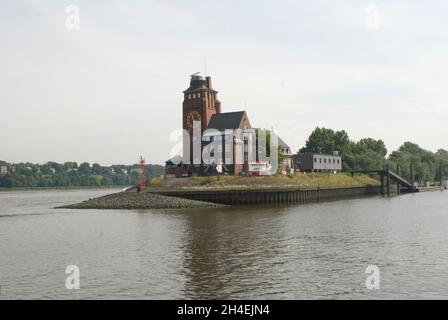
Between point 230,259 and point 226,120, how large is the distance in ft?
276

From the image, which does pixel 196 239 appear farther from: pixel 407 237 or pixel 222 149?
pixel 222 149

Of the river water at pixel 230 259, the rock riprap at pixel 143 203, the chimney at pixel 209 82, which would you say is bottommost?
the river water at pixel 230 259

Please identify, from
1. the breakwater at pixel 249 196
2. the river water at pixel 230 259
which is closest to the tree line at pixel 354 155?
the breakwater at pixel 249 196

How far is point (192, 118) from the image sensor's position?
381 feet

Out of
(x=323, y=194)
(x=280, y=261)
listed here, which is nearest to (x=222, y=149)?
(x=323, y=194)

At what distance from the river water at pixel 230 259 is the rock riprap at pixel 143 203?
25.4m

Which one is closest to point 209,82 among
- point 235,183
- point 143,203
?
point 235,183

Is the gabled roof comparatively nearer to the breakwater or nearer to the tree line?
the breakwater

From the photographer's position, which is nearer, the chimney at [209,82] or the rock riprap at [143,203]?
the rock riprap at [143,203]

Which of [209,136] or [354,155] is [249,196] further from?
[354,155]

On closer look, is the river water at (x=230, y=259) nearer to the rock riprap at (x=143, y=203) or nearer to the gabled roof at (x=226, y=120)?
the rock riprap at (x=143, y=203)

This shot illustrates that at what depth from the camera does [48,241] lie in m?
42.6

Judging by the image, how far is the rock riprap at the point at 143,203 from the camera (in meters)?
80.2
